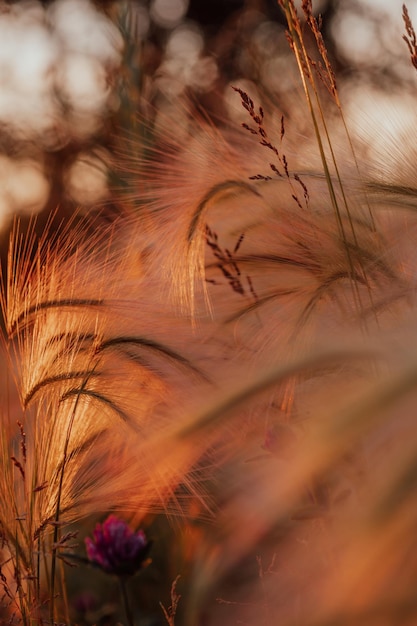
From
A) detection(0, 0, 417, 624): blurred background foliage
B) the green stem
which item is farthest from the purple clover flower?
detection(0, 0, 417, 624): blurred background foliage

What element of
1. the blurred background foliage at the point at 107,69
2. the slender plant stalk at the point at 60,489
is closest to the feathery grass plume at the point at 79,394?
the slender plant stalk at the point at 60,489

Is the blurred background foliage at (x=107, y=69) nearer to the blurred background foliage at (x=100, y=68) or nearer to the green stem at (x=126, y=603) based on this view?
the blurred background foliage at (x=100, y=68)

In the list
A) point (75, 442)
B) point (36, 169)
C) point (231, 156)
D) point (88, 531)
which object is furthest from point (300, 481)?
point (36, 169)

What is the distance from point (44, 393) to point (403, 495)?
0.74 metres

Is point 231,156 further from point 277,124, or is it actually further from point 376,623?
point 376,623

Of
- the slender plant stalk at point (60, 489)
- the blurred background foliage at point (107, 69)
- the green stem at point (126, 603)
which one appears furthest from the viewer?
the blurred background foliage at point (107, 69)

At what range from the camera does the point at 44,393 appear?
1.21 m

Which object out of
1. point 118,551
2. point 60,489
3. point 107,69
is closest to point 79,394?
point 60,489

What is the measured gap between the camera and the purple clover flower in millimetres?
1240

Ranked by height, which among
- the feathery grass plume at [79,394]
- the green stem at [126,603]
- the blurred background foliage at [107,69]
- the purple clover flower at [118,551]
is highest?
the blurred background foliage at [107,69]

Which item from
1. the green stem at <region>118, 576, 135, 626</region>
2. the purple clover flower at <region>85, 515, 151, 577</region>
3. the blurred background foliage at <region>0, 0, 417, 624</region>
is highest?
the blurred background foliage at <region>0, 0, 417, 624</region>

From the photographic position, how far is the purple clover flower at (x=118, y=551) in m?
1.24

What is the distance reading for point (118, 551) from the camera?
1242 millimetres

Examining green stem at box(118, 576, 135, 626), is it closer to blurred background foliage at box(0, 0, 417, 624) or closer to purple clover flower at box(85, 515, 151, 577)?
purple clover flower at box(85, 515, 151, 577)
